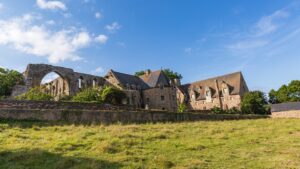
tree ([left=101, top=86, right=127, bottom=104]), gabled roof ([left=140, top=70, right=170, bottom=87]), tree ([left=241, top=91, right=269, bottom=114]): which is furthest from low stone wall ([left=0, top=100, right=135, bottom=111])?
tree ([left=241, top=91, right=269, bottom=114])

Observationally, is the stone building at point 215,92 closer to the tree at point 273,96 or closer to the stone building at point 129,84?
the tree at point 273,96

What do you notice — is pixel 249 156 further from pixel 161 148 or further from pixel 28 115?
pixel 28 115

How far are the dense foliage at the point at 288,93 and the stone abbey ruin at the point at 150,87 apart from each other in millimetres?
10310

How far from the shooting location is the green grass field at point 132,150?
916 centimetres

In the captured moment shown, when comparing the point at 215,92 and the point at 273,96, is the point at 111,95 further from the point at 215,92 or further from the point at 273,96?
the point at 273,96

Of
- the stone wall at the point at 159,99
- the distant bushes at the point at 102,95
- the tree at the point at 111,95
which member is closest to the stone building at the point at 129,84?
the stone wall at the point at 159,99

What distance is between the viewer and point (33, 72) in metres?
40.5

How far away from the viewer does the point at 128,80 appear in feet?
165

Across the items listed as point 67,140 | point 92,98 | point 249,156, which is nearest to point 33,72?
point 92,98

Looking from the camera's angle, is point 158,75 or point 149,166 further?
point 158,75

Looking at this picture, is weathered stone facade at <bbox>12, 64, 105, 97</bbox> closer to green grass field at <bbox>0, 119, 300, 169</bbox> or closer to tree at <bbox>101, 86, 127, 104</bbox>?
tree at <bbox>101, 86, 127, 104</bbox>

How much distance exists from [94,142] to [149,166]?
4.10 m

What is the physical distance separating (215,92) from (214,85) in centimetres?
175

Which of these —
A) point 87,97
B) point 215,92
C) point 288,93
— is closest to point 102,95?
point 87,97
